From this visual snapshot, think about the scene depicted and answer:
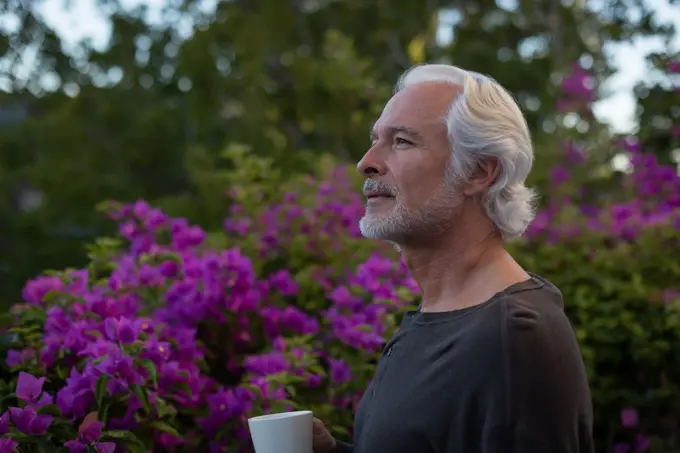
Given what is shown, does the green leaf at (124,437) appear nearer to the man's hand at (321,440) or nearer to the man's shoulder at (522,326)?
the man's hand at (321,440)

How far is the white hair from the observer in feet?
5.90

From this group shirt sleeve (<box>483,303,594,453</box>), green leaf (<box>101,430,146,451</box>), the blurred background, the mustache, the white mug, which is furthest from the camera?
the blurred background

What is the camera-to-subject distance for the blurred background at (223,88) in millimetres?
7289

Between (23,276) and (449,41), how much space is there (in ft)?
18.9

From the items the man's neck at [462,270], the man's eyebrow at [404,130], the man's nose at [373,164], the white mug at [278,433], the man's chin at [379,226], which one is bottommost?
the white mug at [278,433]

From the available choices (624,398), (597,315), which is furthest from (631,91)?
(624,398)

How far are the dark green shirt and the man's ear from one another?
0.22m

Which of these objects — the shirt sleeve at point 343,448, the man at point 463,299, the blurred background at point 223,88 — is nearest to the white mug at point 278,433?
the man at point 463,299

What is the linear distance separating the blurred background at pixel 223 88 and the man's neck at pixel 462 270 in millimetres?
3980

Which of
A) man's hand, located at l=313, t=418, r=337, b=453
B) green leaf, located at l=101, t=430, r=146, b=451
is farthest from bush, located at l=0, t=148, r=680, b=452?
man's hand, located at l=313, t=418, r=337, b=453

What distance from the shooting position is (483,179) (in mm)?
1836

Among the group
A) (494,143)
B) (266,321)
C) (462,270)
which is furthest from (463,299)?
(266,321)

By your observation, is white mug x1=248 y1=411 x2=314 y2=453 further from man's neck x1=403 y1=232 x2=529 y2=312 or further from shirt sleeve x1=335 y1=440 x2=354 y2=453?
man's neck x1=403 y1=232 x2=529 y2=312

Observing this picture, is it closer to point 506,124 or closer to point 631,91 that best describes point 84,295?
point 506,124
